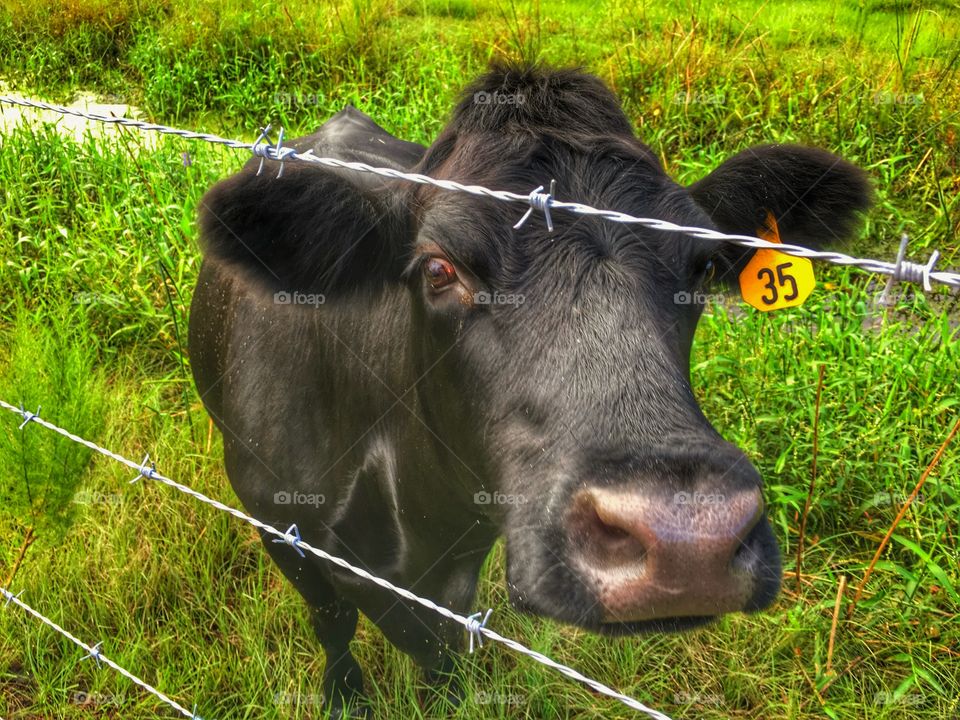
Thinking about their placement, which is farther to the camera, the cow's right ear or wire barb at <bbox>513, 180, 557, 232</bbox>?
the cow's right ear

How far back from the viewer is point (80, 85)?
7.62 metres

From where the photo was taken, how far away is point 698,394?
387cm

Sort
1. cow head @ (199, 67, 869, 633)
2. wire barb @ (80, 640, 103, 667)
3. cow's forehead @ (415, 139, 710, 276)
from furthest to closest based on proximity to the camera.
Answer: wire barb @ (80, 640, 103, 667) → cow's forehead @ (415, 139, 710, 276) → cow head @ (199, 67, 869, 633)

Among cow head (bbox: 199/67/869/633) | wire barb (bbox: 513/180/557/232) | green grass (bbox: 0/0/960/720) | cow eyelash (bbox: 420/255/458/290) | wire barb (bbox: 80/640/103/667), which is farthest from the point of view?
green grass (bbox: 0/0/960/720)

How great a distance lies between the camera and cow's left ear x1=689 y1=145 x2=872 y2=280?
2.38 meters

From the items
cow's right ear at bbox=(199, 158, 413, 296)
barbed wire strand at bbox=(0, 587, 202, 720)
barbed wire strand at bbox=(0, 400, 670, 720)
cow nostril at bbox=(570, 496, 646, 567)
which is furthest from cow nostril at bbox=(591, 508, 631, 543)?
barbed wire strand at bbox=(0, 587, 202, 720)

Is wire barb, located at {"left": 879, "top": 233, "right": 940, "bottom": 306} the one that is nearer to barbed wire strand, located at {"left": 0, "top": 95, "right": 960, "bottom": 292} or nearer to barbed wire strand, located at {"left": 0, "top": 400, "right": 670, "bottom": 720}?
barbed wire strand, located at {"left": 0, "top": 95, "right": 960, "bottom": 292}

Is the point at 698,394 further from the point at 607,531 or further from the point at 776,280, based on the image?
the point at 607,531

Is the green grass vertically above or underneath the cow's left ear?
underneath

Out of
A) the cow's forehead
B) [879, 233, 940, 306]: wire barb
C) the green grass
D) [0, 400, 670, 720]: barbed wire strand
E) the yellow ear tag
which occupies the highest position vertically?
[879, 233, 940, 306]: wire barb

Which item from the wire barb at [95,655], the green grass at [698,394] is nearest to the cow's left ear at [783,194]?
the green grass at [698,394]

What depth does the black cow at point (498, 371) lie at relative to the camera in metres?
1.55

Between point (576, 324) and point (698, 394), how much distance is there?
2.28 metres

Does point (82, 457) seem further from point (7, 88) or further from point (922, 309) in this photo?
point (7, 88)
